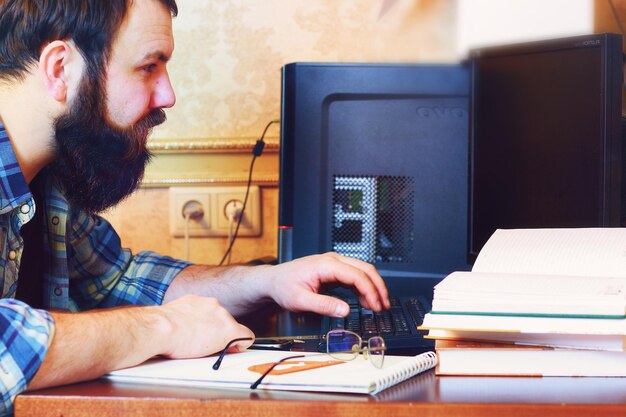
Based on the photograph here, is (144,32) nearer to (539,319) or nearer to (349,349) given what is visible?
(349,349)

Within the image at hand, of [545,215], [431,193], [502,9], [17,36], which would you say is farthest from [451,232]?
[17,36]

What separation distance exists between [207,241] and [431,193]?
646 mm

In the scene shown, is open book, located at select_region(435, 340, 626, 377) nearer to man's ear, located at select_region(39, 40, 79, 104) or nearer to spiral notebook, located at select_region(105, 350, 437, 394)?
spiral notebook, located at select_region(105, 350, 437, 394)

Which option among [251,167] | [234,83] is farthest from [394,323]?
[234,83]

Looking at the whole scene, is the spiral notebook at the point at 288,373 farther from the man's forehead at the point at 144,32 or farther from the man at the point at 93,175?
the man's forehead at the point at 144,32

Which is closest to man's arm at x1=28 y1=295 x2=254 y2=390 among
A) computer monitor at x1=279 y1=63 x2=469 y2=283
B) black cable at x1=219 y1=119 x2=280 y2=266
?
computer monitor at x1=279 y1=63 x2=469 y2=283

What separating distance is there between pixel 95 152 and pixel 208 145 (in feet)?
1.91

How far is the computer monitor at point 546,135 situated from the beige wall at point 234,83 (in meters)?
0.53

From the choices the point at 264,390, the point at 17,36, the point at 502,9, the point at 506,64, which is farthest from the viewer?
the point at 502,9

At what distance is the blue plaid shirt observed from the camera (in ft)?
3.58

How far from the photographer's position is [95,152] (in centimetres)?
129

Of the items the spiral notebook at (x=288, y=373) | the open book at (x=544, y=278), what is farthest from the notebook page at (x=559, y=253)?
the spiral notebook at (x=288, y=373)

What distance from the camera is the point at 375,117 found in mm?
1424

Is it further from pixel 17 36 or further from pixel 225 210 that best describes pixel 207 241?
pixel 17 36
